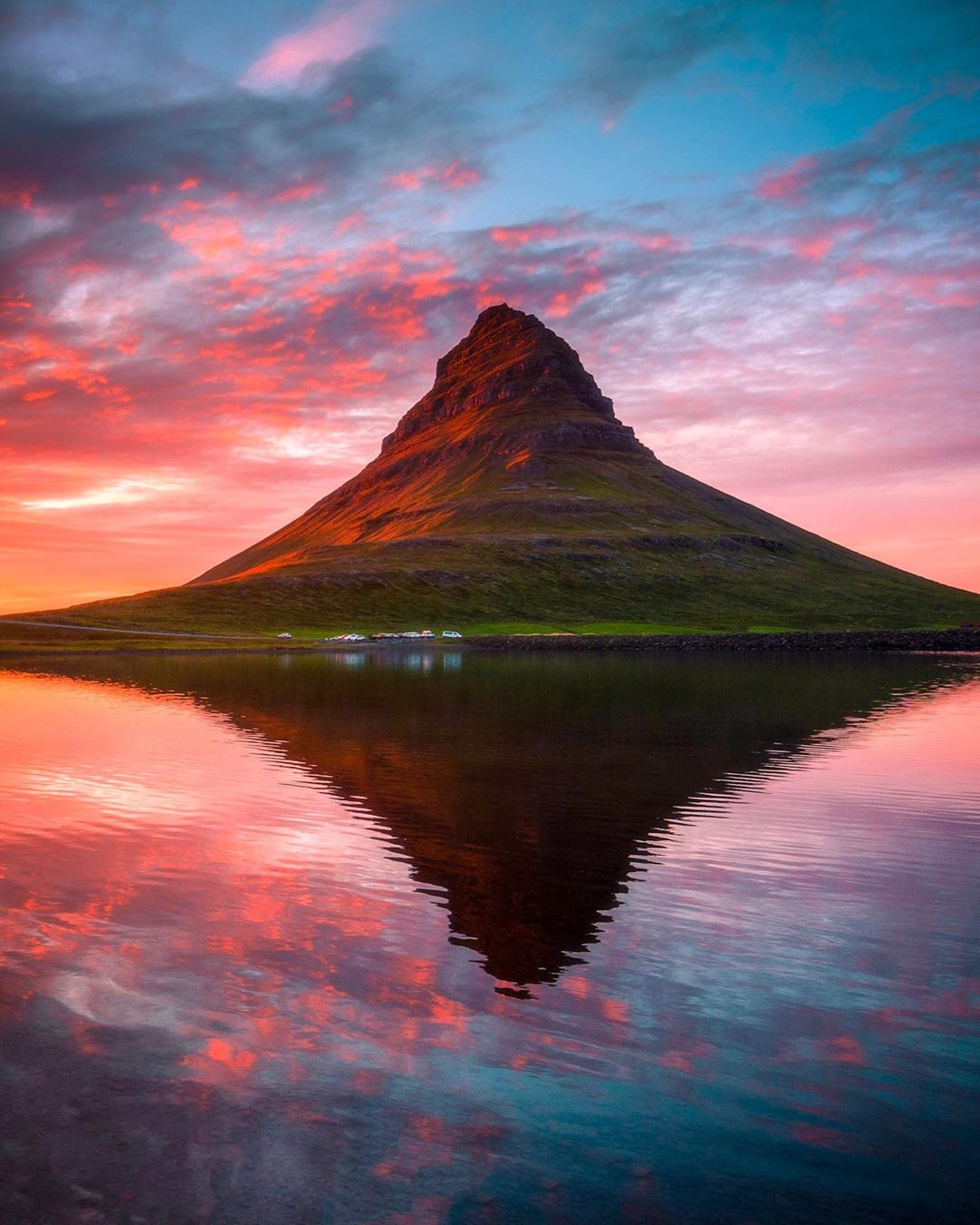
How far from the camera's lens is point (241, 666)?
107 metres

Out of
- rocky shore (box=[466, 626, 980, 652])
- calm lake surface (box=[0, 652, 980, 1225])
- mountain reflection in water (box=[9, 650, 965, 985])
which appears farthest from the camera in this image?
rocky shore (box=[466, 626, 980, 652])

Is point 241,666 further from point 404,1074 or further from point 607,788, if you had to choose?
point 404,1074

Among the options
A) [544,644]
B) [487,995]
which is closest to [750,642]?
[544,644]

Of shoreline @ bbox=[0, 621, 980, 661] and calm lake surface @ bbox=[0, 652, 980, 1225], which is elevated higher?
shoreline @ bbox=[0, 621, 980, 661]

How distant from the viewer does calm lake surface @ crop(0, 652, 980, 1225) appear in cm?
910

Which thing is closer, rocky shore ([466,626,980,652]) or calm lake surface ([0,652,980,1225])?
calm lake surface ([0,652,980,1225])

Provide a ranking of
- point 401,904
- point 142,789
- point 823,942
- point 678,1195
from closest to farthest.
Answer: point 678,1195, point 823,942, point 401,904, point 142,789

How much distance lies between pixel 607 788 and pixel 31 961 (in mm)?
20094

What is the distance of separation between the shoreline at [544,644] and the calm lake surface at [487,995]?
121186 mm

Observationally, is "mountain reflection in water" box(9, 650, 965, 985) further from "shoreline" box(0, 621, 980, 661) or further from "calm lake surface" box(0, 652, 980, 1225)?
"shoreline" box(0, 621, 980, 661)

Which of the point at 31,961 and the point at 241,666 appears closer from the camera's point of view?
the point at 31,961

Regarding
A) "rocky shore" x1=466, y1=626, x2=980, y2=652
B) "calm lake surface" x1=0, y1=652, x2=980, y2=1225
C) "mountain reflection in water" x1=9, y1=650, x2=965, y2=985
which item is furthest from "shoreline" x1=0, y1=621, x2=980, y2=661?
"calm lake surface" x1=0, y1=652, x2=980, y2=1225

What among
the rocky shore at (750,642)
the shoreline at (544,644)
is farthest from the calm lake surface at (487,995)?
the rocky shore at (750,642)

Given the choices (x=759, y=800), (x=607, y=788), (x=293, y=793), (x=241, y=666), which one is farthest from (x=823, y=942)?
(x=241, y=666)
